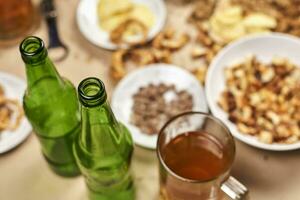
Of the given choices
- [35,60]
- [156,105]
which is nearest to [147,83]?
[156,105]

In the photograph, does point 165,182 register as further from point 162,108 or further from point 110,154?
point 162,108

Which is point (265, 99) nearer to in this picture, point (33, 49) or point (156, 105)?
point (156, 105)

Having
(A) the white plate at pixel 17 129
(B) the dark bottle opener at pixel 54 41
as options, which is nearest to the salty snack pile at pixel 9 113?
(A) the white plate at pixel 17 129

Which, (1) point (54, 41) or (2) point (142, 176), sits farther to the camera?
(1) point (54, 41)

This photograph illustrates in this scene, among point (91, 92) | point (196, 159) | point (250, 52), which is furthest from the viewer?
point (250, 52)

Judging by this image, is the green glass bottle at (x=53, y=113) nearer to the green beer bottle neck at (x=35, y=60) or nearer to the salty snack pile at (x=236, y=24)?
the green beer bottle neck at (x=35, y=60)

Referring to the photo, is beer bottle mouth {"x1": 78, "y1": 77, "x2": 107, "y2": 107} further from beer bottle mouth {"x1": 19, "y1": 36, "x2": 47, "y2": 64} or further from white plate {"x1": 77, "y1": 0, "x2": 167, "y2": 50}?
white plate {"x1": 77, "y1": 0, "x2": 167, "y2": 50}

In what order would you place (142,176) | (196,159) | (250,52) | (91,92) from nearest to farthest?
(91,92)
(196,159)
(142,176)
(250,52)

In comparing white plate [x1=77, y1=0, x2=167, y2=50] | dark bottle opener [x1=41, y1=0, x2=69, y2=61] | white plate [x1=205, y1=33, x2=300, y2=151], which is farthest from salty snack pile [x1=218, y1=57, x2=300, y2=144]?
dark bottle opener [x1=41, y1=0, x2=69, y2=61]
